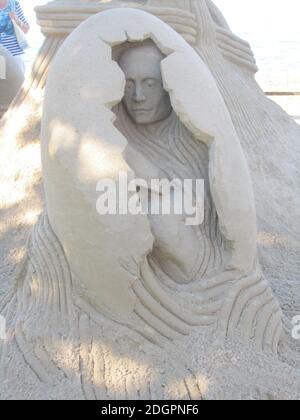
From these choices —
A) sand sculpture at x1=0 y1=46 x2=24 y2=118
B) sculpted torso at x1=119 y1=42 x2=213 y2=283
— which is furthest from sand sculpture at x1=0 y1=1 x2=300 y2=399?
sand sculpture at x1=0 y1=46 x2=24 y2=118

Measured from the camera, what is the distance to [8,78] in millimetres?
4609

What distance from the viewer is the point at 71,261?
1957 millimetres

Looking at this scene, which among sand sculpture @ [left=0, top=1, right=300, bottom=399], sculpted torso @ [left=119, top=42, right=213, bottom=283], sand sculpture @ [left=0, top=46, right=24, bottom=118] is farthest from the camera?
sand sculpture @ [left=0, top=46, right=24, bottom=118]

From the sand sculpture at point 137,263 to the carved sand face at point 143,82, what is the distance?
0.6 inches

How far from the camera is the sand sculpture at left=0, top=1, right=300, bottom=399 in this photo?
186 cm

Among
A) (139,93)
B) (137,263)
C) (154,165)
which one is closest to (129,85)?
(139,93)

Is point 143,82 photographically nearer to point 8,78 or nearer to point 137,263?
point 137,263

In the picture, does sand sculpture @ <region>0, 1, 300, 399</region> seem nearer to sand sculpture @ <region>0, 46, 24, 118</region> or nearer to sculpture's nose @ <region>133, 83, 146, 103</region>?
→ sculpture's nose @ <region>133, 83, 146, 103</region>

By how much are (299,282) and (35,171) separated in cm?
149

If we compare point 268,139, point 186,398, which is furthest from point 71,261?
point 268,139

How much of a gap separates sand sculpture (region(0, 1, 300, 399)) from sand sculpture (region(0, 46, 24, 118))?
8.37 ft

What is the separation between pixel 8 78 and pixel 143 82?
2829 mm

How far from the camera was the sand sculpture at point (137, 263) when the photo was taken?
1.86 m
